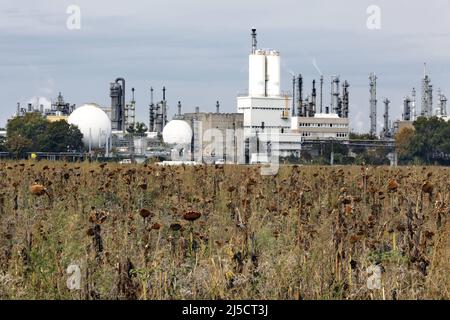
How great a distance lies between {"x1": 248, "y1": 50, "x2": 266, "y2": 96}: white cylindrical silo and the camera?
9781cm

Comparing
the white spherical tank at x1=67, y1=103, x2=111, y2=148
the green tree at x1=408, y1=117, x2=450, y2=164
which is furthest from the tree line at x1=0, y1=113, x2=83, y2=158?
the green tree at x1=408, y1=117, x2=450, y2=164

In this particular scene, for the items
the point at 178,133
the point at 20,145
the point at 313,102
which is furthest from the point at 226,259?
the point at 313,102

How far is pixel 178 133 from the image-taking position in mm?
97812

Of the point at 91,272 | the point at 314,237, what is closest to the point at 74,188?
the point at 314,237

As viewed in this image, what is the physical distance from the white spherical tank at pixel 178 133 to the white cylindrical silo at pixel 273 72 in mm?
9749

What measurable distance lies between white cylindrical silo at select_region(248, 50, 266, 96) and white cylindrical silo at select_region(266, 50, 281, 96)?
0.66m

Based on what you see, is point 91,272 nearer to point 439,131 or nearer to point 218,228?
point 218,228

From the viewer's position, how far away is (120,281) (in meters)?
7.22

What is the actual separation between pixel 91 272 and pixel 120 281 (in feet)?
1.04

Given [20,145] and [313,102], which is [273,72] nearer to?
[313,102]

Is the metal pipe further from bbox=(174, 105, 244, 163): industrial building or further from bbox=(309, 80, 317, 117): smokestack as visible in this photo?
bbox=(309, 80, 317, 117): smokestack

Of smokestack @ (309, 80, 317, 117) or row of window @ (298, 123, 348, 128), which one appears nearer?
row of window @ (298, 123, 348, 128)

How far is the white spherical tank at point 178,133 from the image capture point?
97125mm
